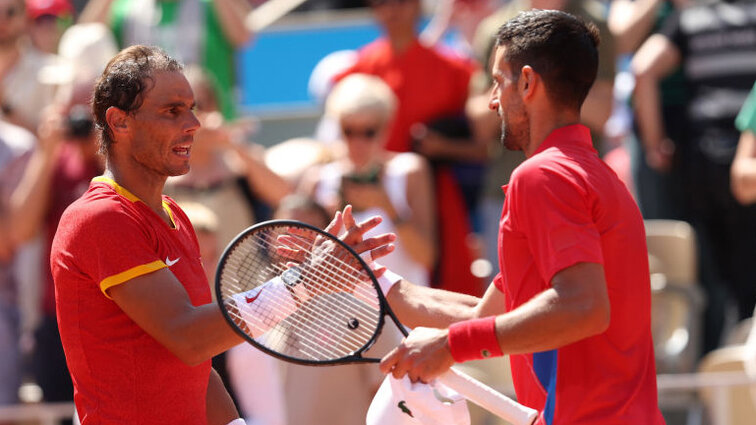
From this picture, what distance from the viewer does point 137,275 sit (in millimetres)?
3279

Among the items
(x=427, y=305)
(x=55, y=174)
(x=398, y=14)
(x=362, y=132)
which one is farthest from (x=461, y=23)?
(x=427, y=305)

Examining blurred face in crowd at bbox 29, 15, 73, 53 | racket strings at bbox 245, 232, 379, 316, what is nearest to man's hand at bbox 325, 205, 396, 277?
racket strings at bbox 245, 232, 379, 316

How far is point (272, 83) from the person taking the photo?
8.36 meters

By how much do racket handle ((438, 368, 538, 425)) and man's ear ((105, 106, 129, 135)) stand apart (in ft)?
3.54

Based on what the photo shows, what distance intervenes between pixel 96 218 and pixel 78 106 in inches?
139

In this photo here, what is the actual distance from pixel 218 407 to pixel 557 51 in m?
1.38

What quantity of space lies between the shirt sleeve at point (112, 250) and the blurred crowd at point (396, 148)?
2640 millimetres

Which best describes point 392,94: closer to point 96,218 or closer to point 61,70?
point 61,70

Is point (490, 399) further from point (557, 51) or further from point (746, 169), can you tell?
point (746, 169)

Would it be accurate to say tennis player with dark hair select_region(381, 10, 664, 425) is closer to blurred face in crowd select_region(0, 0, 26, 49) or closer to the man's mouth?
the man's mouth

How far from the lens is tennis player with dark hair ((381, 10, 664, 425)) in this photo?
3.06 metres

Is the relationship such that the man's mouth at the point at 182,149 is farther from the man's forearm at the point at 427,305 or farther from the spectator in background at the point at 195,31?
the spectator in background at the point at 195,31

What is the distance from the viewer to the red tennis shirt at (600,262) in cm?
313

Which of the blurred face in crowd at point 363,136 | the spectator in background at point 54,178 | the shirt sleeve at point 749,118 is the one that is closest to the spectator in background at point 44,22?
the spectator in background at point 54,178
